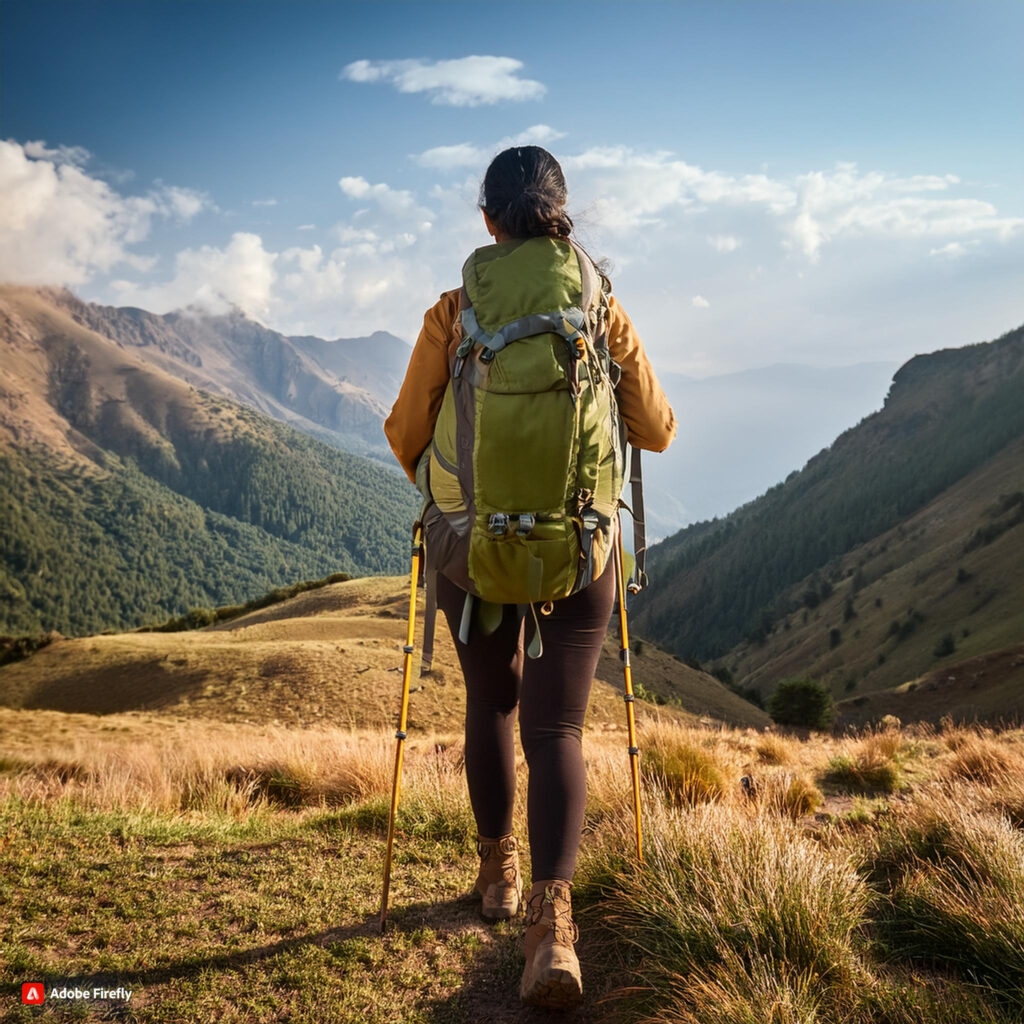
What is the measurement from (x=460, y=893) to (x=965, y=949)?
A: 6.19 feet

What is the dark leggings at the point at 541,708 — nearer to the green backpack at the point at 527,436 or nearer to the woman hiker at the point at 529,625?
the woman hiker at the point at 529,625

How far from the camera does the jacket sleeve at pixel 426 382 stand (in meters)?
2.57

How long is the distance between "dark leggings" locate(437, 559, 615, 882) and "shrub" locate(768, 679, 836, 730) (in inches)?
1240

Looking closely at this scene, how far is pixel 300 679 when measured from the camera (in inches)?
828

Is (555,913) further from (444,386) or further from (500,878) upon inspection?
(444,386)

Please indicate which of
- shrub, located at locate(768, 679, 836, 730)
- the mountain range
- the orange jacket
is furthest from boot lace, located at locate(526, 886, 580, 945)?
the mountain range

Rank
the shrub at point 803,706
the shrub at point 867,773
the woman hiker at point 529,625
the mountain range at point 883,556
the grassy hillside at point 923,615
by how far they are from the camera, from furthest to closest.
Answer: the mountain range at point 883,556
the grassy hillside at point 923,615
the shrub at point 803,706
the shrub at point 867,773
the woman hiker at point 529,625

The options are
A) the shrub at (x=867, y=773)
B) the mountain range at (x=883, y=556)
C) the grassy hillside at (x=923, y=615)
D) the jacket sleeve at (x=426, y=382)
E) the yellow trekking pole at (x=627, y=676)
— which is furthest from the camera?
the mountain range at (x=883, y=556)

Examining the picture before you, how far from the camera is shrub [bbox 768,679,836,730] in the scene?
101ft

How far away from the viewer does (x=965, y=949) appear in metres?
2.44

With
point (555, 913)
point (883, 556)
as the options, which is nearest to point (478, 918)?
point (555, 913)

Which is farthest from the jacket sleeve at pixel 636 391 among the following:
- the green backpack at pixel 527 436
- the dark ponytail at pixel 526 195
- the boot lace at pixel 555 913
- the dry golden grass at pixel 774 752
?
the dry golden grass at pixel 774 752

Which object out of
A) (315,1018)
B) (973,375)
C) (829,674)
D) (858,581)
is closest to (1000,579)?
(829,674)

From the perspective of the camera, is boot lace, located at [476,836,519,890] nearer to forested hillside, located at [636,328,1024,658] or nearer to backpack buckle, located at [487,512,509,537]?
backpack buckle, located at [487,512,509,537]
